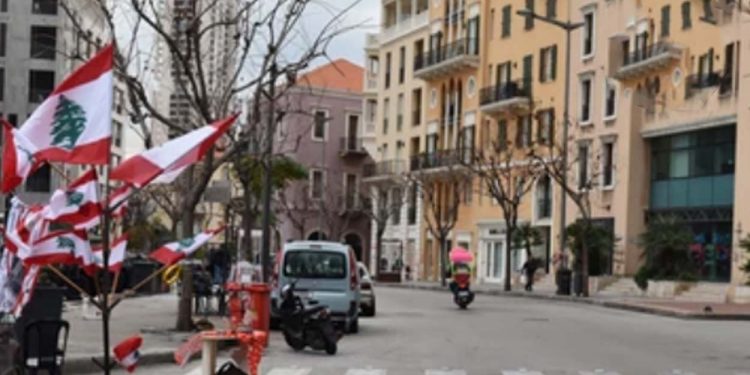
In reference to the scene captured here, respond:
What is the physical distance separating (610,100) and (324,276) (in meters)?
34.5

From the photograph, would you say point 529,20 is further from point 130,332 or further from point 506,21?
point 130,332

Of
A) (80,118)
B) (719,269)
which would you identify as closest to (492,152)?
(719,269)

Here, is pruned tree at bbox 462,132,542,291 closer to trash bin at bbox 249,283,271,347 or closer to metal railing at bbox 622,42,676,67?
metal railing at bbox 622,42,676,67

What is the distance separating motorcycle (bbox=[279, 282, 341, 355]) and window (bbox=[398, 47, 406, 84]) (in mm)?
62169

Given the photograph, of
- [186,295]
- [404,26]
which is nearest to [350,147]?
[404,26]

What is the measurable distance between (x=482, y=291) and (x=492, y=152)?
41.9 feet

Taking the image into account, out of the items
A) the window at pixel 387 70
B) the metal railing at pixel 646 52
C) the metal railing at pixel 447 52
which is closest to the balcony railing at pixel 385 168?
the window at pixel 387 70

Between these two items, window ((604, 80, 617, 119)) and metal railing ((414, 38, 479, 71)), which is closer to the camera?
window ((604, 80, 617, 119))

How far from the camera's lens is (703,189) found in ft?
165

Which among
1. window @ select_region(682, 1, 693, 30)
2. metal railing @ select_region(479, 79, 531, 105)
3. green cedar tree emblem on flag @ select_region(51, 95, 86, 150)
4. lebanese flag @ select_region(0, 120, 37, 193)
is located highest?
window @ select_region(682, 1, 693, 30)

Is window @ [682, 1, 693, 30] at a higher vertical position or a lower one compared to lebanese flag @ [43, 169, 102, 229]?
higher

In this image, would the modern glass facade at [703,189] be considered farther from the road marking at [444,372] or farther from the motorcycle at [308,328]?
the road marking at [444,372]

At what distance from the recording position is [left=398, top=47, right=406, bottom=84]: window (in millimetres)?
83500

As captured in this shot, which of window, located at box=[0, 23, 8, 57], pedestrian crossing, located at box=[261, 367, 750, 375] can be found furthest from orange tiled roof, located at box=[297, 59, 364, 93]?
pedestrian crossing, located at box=[261, 367, 750, 375]
